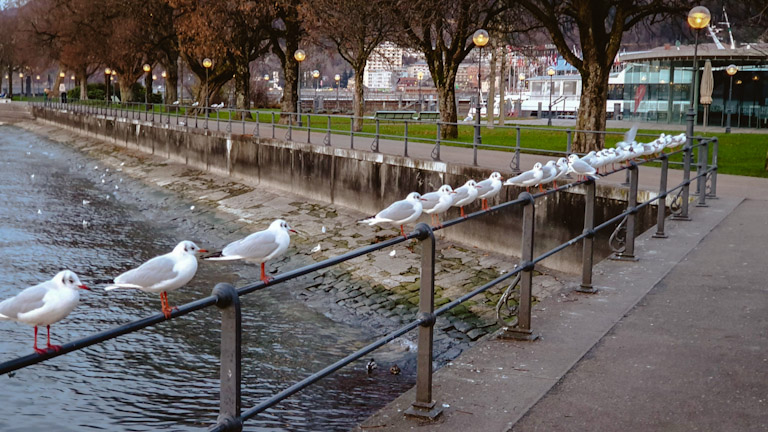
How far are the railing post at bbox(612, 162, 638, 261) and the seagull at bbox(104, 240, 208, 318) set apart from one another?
5.95 metres

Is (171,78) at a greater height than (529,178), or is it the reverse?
(171,78)

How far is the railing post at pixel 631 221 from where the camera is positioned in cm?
990

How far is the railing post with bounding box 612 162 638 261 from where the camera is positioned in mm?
9904

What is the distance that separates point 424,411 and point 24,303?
2506 mm

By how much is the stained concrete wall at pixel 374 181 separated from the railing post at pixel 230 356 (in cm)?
1226

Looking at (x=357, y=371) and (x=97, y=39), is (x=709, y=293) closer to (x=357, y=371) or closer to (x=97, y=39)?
(x=357, y=371)

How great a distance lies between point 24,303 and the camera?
14.2ft

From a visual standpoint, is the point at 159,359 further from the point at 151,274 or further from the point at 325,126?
the point at 325,126

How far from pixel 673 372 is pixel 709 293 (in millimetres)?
2756

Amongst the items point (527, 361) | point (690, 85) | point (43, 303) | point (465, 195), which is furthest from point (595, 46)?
point (690, 85)

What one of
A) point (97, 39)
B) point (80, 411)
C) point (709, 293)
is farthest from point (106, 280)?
point (97, 39)

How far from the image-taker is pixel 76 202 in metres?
33.3

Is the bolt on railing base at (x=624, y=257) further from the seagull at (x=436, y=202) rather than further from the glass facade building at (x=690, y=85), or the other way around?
the glass facade building at (x=690, y=85)

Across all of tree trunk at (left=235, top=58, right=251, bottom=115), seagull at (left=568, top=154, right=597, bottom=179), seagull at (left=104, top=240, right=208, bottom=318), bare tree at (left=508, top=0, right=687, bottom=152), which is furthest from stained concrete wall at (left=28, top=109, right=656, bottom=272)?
seagull at (left=104, top=240, right=208, bottom=318)
